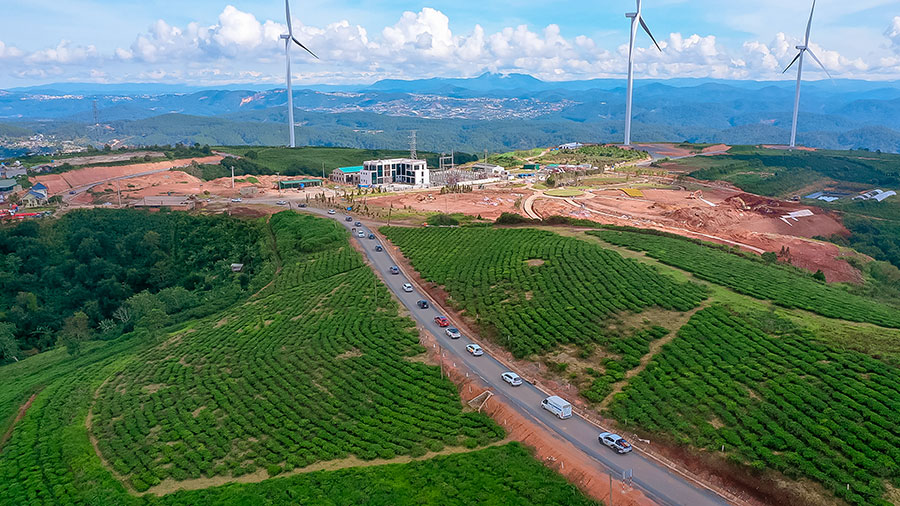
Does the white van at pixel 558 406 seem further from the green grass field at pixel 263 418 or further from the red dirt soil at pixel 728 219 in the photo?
the red dirt soil at pixel 728 219

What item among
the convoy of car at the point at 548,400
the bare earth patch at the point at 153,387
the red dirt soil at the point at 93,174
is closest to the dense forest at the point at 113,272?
the bare earth patch at the point at 153,387

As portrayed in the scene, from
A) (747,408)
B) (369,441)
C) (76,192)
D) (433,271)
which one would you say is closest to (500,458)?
(369,441)

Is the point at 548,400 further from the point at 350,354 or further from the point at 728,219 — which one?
the point at 728,219

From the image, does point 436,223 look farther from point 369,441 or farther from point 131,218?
point 369,441

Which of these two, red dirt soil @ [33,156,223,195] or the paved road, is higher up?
red dirt soil @ [33,156,223,195]

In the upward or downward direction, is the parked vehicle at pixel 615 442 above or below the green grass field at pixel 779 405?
below

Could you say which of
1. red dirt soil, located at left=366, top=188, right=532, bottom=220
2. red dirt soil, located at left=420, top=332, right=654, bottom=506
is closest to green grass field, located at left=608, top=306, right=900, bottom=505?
red dirt soil, located at left=420, top=332, right=654, bottom=506

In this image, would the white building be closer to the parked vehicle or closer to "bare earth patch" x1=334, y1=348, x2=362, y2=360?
"bare earth patch" x1=334, y1=348, x2=362, y2=360
